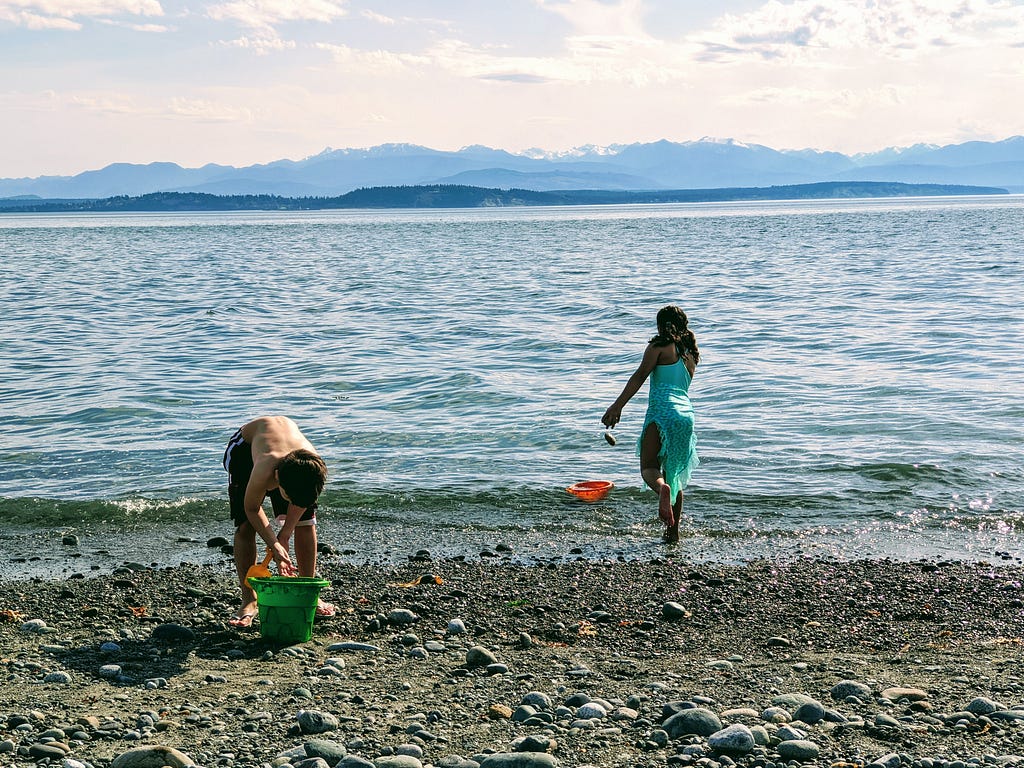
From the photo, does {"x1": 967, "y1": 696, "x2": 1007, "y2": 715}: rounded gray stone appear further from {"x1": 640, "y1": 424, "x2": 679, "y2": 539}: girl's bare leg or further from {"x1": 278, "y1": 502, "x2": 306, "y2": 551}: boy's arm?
{"x1": 640, "y1": 424, "x2": 679, "y2": 539}: girl's bare leg

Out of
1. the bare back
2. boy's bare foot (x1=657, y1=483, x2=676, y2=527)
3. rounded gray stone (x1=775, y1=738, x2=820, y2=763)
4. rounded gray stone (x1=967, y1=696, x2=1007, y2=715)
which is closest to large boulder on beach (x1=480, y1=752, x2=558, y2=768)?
rounded gray stone (x1=775, y1=738, x2=820, y2=763)

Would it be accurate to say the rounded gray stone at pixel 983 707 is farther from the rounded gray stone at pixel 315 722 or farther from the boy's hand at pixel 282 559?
the boy's hand at pixel 282 559

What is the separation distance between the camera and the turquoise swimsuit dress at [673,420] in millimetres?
10141

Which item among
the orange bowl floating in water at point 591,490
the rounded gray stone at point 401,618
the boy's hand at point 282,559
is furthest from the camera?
the orange bowl floating in water at point 591,490

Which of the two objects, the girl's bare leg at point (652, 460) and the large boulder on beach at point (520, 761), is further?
the girl's bare leg at point (652, 460)

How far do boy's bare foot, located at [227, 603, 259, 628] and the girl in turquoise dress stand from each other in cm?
386

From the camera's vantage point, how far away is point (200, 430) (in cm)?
1565

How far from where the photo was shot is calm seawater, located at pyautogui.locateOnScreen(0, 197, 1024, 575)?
1084cm

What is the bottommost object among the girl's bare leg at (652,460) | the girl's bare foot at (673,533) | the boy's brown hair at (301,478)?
the girl's bare foot at (673,533)

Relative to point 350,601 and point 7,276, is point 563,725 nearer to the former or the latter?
point 350,601

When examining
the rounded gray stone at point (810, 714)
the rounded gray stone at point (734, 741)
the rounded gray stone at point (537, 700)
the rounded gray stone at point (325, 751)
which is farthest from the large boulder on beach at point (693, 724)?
the rounded gray stone at point (325, 751)

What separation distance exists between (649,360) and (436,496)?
10.7ft

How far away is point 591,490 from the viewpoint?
38.9 feet

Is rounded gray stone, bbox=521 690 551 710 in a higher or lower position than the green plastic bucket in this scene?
lower
